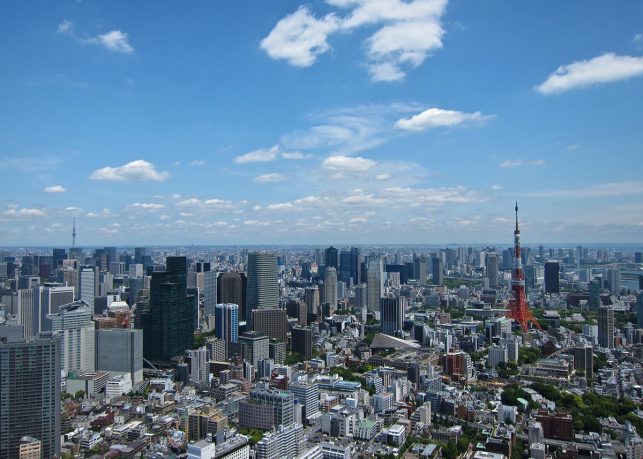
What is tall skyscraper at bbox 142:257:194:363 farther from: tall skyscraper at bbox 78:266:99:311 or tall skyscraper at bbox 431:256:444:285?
tall skyscraper at bbox 431:256:444:285

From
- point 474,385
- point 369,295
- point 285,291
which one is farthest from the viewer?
point 285,291

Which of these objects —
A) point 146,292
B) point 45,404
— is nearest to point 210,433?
point 45,404

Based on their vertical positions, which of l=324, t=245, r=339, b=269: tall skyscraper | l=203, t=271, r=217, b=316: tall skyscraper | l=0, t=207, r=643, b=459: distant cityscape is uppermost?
l=324, t=245, r=339, b=269: tall skyscraper

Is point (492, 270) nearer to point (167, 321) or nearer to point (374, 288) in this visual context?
point (374, 288)

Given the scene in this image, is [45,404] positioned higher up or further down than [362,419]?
higher up

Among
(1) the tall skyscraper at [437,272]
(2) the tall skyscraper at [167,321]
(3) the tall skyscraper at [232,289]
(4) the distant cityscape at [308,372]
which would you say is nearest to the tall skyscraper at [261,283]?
(4) the distant cityscape at [308,372]

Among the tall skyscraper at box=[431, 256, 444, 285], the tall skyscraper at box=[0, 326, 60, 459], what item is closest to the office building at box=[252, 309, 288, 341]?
the tall skyscraper at box=[0, 326, 60, 459]

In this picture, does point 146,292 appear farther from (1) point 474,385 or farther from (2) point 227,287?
(1) point 474,385
